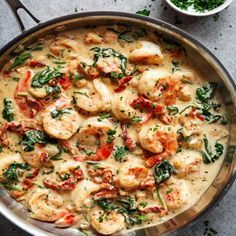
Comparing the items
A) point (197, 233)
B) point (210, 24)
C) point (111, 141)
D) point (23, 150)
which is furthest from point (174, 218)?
point (210, 24)

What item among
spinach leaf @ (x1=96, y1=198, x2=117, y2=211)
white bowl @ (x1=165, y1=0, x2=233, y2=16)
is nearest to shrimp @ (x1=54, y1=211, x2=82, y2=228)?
spinach leaf @ (x1=96, y1=198, x2=117, y2=211)

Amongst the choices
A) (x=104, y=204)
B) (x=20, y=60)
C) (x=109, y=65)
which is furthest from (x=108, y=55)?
(x=104, y=204)

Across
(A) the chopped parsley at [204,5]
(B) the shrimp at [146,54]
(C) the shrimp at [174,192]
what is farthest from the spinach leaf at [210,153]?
(A) the chopped parsley at [204,5]

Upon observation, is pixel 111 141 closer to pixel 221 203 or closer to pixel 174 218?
pixel 174 218

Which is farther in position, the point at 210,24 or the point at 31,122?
the point at 210,24

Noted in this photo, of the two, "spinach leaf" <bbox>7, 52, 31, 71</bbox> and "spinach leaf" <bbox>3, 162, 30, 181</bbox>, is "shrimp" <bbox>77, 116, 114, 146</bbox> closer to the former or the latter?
"spinach leaf" <bbox>3, 162, 30, 181</bbox>
